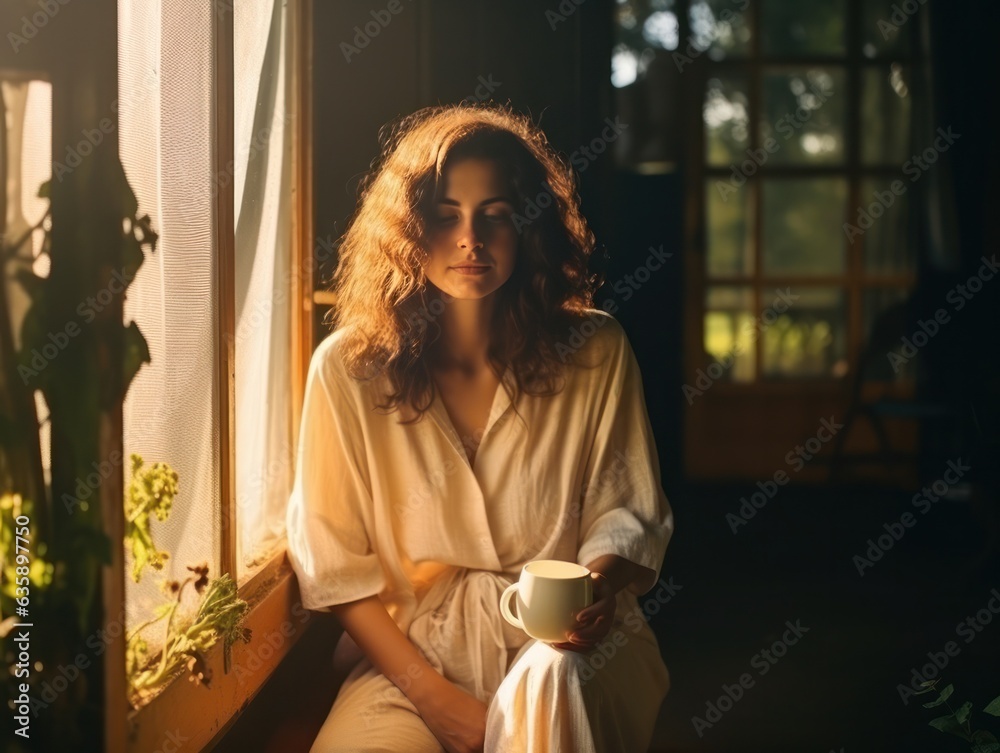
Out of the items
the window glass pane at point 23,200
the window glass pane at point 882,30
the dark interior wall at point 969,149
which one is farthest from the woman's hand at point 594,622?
the window glass pane at point 882,30

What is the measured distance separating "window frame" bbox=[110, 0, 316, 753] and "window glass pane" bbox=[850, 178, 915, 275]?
3.37 m

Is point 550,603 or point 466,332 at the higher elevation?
point 466,332

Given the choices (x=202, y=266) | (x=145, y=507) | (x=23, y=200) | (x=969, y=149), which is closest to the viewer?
(x=23, y=200)

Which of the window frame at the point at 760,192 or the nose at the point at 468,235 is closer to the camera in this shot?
the nose at the point at 468,235

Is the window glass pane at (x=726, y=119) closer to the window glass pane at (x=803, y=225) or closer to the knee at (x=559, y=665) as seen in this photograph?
the window glass pane at (x=803, y=225)

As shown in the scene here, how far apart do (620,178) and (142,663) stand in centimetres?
314

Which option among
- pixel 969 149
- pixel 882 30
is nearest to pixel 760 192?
pixel 882 30

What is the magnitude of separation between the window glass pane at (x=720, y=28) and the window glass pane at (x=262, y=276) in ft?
10.4

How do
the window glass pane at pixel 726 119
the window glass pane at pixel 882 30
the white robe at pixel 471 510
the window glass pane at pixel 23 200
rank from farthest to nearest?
1. the window glass pane at pixel 726 119
2. the window glass pane at pixel 882 30
3. the white robe at pixel 471 510
4. the window glass pane at pixel 23 200

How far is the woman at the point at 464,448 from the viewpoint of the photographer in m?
1.45

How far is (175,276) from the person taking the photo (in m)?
1.27

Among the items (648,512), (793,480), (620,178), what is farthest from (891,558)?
(648,512)

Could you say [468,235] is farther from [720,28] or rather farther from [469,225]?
[720,28]

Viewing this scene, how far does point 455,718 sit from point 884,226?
3839 millimetres
